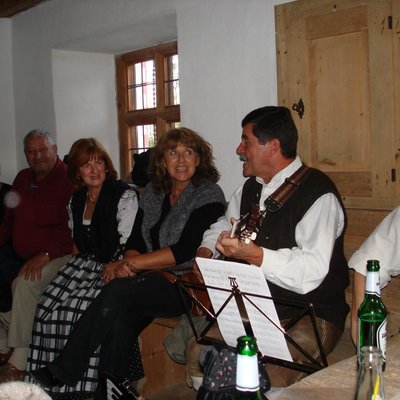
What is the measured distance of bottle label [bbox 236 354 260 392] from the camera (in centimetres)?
84

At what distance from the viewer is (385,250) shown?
6.45 feet

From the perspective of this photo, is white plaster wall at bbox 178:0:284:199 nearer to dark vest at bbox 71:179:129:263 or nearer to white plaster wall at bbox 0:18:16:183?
dark vest at bbox 71:179:129:263

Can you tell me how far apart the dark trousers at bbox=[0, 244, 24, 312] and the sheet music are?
6.78 feet

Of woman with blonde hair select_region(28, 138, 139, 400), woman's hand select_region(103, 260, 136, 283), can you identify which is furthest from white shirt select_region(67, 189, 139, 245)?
woman's hand select_region(103, 260, 136, 283)

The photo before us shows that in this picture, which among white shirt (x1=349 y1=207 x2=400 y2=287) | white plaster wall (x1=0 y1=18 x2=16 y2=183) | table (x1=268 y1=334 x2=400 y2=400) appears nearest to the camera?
table (x1=268 y1=334 x2=400 y2=400)

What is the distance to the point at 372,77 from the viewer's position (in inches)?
104

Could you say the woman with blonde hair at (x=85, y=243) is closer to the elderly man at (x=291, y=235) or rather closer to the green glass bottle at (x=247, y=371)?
the elderly man at (x=291, y=235)

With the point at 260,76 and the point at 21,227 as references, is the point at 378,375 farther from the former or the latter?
the point at 21,227

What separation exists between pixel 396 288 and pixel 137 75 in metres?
2.91

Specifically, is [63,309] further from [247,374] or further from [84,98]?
[247,374]

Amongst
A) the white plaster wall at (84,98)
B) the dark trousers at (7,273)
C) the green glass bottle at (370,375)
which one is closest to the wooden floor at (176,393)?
the dark trousers at (7,273)

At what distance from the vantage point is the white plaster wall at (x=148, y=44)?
3.19m

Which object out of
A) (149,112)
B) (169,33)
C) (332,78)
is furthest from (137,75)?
(332,78)

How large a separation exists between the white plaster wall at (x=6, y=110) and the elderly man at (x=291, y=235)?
2883 millimetres
